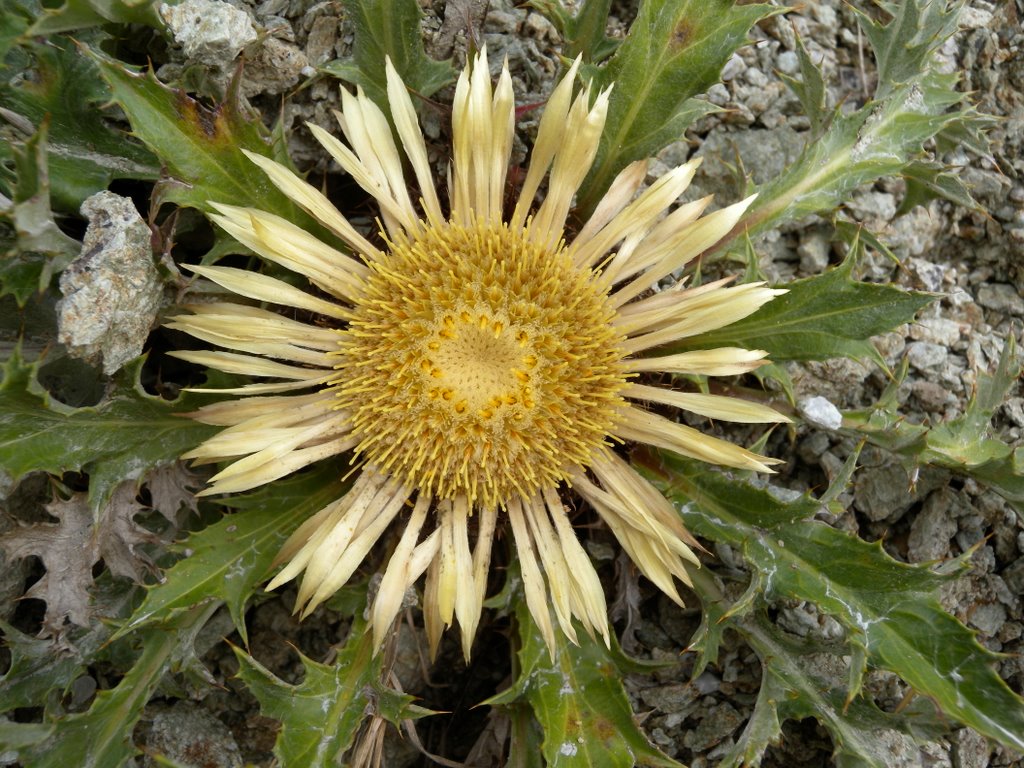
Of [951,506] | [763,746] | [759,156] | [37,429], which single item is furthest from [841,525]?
[37,429]

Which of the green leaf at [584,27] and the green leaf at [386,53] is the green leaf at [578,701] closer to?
the green leaf at [386,53]

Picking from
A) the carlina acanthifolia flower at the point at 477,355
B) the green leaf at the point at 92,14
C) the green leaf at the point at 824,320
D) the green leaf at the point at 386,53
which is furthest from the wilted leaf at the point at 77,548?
the green leaf at the point at 824,320

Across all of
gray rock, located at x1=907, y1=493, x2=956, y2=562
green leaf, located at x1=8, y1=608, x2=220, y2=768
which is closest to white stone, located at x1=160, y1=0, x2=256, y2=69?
green leaf, located at x1=8, y1=608, x2=220, y2=768

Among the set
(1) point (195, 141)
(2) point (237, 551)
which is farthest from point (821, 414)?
(1) point (195, 141)

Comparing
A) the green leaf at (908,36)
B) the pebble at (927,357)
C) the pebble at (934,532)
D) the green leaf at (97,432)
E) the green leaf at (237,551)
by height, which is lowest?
the green leaf at (237,551)

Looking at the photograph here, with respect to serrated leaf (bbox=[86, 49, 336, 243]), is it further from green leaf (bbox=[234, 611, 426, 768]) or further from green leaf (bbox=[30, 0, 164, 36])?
green leaf (bbox=[234, 611, 426, 768])

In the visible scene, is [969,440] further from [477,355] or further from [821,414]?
[477,355]

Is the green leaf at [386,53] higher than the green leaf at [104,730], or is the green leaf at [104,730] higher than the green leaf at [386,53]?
the green leaf at [386,53]
